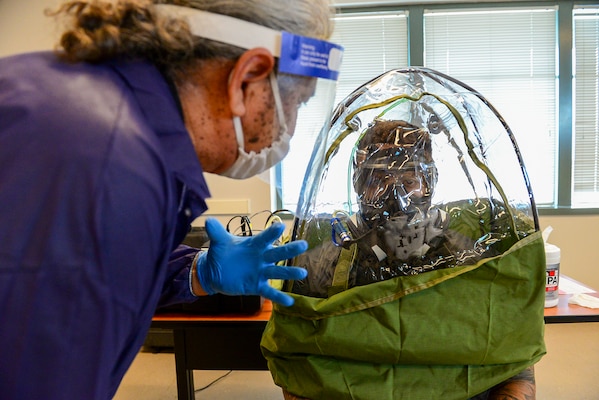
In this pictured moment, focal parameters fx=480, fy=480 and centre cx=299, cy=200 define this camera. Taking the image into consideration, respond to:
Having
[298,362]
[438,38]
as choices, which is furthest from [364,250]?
[438,38]

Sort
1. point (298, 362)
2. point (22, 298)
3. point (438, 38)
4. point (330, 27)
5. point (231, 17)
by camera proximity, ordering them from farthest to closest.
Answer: point (438, 38) → point (298, 362) → point (330, 27) → point (231, 17) → point (22, 298)

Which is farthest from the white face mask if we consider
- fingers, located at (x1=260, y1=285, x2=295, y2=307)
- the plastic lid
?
the plastic lid

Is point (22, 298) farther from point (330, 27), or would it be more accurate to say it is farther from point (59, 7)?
point (330, 27)

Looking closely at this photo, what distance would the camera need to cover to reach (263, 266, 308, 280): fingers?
3.30ft

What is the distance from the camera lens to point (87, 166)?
56cm

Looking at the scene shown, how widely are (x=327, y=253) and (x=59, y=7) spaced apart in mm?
840

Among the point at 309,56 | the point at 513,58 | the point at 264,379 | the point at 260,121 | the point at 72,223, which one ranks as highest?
the point at 513,58

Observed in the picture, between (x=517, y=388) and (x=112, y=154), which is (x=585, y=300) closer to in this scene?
(x=517, y=388)

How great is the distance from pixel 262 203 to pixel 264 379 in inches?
50.3

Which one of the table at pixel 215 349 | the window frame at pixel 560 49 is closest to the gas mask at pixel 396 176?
the table at pixel 215 349

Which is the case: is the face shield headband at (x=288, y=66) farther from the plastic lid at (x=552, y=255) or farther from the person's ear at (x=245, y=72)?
the plastic lid at (x=552, y=255)

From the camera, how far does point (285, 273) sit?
1.03 m

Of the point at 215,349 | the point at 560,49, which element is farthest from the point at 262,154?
the point at 560,49

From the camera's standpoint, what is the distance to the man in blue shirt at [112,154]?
22.1 inches
